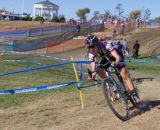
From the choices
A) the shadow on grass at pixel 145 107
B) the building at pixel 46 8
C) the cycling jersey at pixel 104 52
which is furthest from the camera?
the building at pixel 46 8

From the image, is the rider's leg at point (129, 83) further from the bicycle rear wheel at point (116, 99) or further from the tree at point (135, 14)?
the tree at point (135, 14)

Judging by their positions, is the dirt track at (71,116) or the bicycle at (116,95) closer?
the dirt track at (71,116)

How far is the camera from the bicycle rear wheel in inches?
323

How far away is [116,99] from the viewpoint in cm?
848

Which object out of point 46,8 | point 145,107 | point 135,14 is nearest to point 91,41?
point 145,107

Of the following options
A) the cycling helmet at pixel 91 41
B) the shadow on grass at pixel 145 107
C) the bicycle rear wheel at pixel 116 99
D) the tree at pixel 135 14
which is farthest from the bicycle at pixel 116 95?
the tree at pixel 135 14

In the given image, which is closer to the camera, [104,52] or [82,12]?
[104,52]

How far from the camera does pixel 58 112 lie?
9.29 metres

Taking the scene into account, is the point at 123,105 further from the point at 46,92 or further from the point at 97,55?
the point at 46,92

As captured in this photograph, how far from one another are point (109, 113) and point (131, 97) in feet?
1.82

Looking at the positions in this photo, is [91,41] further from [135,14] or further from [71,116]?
[135,14]

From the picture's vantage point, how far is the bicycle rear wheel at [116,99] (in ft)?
26.9

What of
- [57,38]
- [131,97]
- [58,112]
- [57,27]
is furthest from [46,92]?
[57,27]

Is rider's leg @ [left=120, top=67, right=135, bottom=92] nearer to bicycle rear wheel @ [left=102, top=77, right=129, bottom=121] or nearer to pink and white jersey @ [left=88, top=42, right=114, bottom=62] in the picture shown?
bicycle rear wheel @ [left=102, top=77, right=129, bottom=121]
